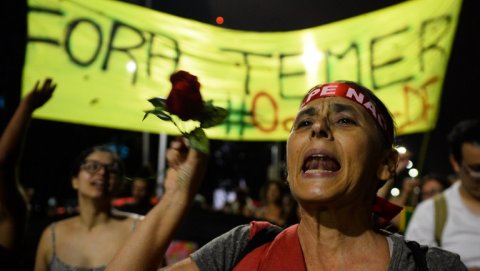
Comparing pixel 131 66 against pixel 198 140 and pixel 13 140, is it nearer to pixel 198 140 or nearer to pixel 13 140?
pixel 13 140

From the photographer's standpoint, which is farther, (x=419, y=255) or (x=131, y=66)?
(x=131, y=66)

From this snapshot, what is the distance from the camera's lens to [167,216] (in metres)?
1.79

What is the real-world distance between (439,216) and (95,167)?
2.43 meters

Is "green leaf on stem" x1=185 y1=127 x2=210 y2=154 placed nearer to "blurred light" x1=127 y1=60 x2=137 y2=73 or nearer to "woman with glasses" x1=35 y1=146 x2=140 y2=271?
"woman with glasses" x1=35 y1=146 x2=140 y2=271

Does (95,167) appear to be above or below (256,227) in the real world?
above

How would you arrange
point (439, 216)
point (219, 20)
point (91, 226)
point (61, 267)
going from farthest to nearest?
point (219, 20), point (91, 226), point (61, 267), point (439, 216)

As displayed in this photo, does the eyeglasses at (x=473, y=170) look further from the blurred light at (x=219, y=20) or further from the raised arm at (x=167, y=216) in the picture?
the blurred light at (x=219, y=20)

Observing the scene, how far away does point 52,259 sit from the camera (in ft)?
12.1

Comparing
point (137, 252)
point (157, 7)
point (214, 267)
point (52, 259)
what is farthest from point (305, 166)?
point (157, 7)

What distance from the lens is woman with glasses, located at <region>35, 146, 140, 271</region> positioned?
3.70 metres

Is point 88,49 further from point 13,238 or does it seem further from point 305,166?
point 305,166

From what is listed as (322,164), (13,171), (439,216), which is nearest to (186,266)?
(322,164)

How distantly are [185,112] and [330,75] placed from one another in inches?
146

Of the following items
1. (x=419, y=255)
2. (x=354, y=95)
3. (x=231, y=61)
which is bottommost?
(x=419, y=255)
